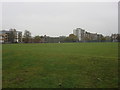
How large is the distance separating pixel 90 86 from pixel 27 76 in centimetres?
306

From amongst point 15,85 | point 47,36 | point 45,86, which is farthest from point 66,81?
point 47,36

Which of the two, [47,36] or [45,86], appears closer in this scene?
[45,86]

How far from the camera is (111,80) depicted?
20.9ft

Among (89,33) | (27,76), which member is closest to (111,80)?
(27,76)

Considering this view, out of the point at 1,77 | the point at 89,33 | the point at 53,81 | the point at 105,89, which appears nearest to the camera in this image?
the point at 105,89

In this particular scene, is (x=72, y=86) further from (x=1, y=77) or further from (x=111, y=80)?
(x=1, y=77)

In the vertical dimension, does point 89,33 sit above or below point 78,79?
above

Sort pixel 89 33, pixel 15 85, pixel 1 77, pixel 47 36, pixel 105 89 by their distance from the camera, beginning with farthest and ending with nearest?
1. pixel 89 33
2. pixel 47 36
3. pixel 1 77
4. pixel 15 85
5. pixel 105 89

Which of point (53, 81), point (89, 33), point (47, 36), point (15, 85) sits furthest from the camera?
point (89, 33)

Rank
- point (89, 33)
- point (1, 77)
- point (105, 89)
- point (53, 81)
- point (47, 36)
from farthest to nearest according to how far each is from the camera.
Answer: point (89, 33) < point (47, 36) < point (1, 77) < point (53, 81) < point (105, 89)

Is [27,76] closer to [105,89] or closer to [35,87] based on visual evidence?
[35,87]

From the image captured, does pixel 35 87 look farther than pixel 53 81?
No

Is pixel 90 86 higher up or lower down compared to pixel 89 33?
lower down

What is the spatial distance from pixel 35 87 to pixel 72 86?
1.39 metres
